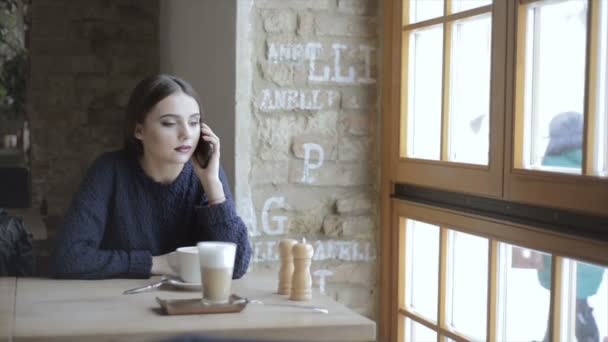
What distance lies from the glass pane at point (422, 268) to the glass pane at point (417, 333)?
0.15 feet

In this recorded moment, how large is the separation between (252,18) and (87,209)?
1044 millimetres

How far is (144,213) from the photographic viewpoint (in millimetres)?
2666

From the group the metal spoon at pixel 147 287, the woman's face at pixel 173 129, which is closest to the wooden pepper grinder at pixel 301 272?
the metal spoon at pixel 147 287

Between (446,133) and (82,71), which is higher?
(82,71)

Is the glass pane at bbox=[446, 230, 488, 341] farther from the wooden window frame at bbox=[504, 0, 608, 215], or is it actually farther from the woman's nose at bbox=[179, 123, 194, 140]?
the woman's nose at bbox=[179, 123, 194, 140]

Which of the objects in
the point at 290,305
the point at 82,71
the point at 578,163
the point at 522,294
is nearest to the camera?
the point at 290,305

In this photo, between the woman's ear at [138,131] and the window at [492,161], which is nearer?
the window at [492,161]

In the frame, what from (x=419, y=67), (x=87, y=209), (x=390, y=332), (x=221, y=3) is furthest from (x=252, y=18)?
(x=390, y=332)

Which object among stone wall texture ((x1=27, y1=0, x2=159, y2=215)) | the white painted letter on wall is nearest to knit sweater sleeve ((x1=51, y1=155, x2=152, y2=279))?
the white painted letter on wall

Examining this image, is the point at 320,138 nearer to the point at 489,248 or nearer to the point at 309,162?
the point at 309,162

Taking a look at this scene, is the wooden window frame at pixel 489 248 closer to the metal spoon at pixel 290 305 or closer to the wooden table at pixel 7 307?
the metal spoon at pixel 290 305

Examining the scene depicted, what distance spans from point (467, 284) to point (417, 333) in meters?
0.44

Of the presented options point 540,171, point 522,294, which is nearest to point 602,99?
point 540,171

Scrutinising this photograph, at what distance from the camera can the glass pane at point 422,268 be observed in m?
3.12
